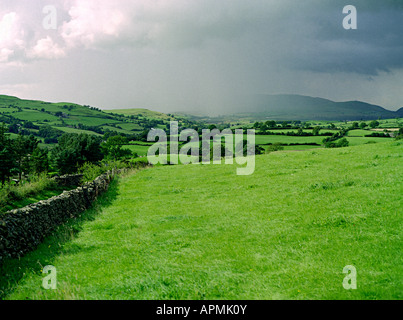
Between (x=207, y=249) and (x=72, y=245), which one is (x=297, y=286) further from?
(x=72, y=245)

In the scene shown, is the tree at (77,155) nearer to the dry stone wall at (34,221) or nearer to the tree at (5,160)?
the tree at (5,160)

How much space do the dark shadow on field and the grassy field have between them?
0.06 m

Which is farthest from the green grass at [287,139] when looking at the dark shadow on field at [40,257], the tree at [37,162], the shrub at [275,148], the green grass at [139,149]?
the tree at [37,162]

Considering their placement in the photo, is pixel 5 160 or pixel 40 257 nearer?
pixel 40 257

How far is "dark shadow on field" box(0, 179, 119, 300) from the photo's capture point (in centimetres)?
922

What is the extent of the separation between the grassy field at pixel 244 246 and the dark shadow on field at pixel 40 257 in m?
0.06

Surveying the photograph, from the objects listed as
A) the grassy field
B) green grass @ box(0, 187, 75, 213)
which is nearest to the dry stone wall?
the grassy field

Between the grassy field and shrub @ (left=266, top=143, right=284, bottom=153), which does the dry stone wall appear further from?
shrub @ (left=266, top=143, right=284, bottom=153)

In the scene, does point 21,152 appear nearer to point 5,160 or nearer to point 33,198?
point 5,160

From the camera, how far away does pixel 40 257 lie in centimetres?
1130

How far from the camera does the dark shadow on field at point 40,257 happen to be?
9219mm

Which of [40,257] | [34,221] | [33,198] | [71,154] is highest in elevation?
[71,154]

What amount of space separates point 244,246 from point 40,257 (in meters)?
8.71

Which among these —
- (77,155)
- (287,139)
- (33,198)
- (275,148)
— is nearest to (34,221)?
(33,198)
